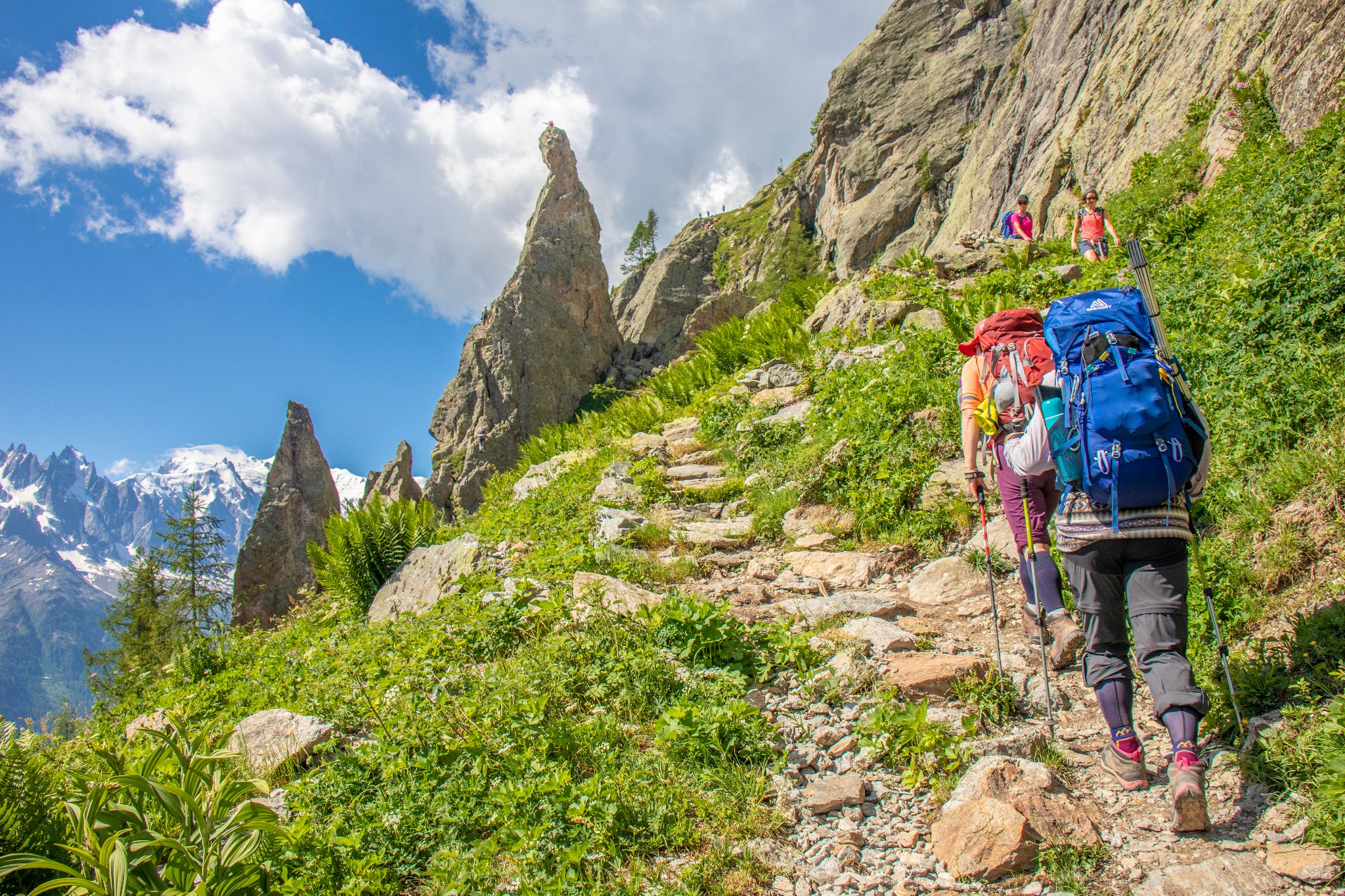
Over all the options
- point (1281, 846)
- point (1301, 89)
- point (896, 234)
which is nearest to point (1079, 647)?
point (1281, 846)

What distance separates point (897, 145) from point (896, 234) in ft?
15.5

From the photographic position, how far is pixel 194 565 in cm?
2948

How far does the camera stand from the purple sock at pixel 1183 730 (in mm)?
2709

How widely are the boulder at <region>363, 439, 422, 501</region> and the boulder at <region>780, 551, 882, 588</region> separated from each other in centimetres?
2210

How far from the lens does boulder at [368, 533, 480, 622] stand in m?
8.01

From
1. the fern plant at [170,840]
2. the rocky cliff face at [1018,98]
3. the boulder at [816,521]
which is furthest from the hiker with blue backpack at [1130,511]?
the rocky cliff face at [1018,98]

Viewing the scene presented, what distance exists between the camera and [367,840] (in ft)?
10.4

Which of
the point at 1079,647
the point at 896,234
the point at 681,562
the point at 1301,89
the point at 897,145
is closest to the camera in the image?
the point at 1079,647

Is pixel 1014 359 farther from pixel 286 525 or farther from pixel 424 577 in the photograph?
pixel 286 525

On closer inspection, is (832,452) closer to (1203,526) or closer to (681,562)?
(681,562)

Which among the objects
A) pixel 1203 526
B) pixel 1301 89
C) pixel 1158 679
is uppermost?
pixel 1301 89

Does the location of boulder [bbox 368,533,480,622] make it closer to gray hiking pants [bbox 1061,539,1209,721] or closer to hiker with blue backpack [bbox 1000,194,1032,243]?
gray hiking pants [bbox 1061,539,1209,721]

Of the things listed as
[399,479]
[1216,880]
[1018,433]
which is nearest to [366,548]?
[1018,433]

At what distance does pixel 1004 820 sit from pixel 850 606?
8.47 ft
